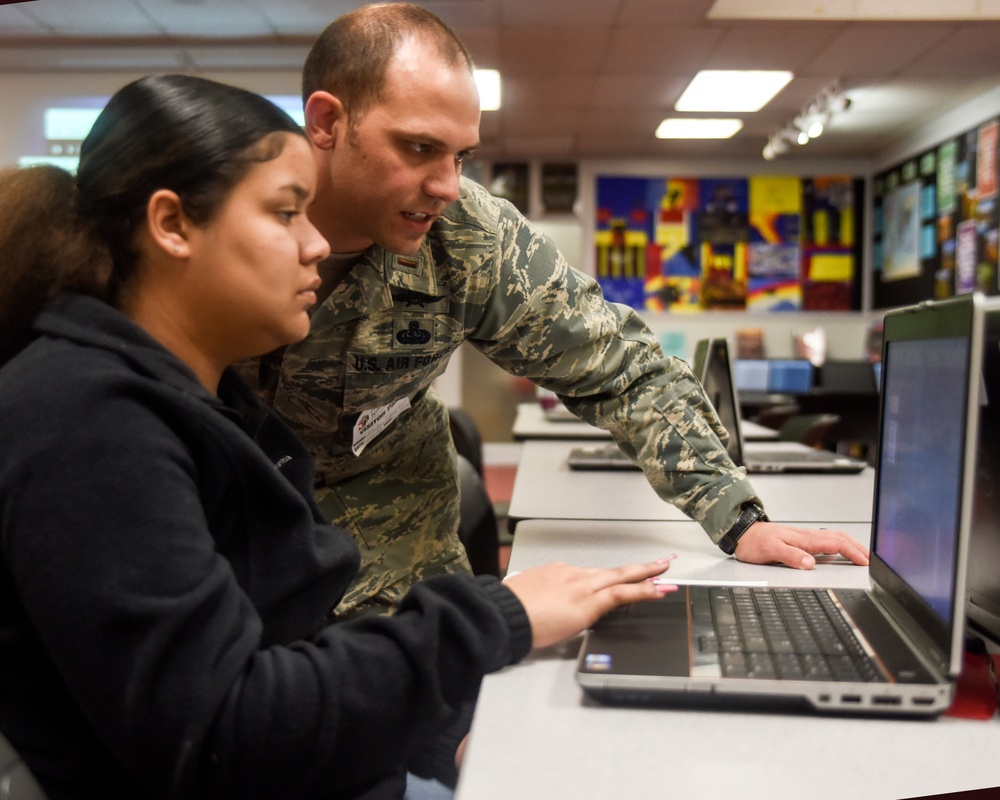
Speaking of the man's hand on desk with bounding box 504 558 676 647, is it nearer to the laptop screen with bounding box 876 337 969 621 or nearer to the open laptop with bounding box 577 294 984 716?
the open laptop with bounding box 577 294 984 716

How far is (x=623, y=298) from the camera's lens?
22.4 feet

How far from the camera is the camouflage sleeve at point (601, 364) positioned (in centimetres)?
124

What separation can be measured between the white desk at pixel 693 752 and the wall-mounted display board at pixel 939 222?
4986 mm

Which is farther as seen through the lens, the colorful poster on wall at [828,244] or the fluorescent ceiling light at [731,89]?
the colorful poster on wall at [828,244]

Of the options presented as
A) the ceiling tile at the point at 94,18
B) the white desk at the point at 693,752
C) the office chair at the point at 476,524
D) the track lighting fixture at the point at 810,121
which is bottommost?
the office chair at the point at 476,524

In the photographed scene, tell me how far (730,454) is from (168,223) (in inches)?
55.3

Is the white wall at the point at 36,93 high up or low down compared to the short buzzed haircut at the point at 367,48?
up

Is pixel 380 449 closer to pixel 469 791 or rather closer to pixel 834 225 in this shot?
pixel 469 791

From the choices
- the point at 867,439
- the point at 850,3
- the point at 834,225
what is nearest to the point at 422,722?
the point at 867,439

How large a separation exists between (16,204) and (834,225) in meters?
6.91

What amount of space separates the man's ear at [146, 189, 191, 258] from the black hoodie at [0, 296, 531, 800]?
0.07 metres

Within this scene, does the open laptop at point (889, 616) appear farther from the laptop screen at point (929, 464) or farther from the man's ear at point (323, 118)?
the man's ear at point (323, 118)

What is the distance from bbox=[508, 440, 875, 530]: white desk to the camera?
1.49 metres

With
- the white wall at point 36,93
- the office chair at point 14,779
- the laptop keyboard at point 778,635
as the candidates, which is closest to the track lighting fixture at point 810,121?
the white wall at point 36,93
